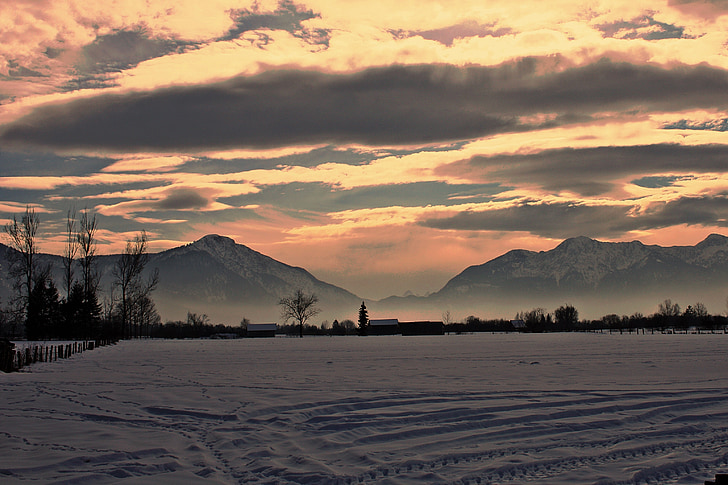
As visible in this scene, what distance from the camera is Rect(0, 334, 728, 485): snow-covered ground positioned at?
35.1ft

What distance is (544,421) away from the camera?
14695 millimetres

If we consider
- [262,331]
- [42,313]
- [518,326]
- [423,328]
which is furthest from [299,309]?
[518,326]

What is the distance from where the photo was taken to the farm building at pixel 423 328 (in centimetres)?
15661

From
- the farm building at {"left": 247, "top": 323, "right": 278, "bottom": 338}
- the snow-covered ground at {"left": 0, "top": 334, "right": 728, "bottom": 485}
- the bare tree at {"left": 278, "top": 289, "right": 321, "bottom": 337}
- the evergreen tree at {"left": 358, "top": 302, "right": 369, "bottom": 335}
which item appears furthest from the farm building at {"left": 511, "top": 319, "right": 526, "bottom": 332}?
the snow-covered ground at {"left": 0, "top": 334, "right": 728, "bottom": 485}

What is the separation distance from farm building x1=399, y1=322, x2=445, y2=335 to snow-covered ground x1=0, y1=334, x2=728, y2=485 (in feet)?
438

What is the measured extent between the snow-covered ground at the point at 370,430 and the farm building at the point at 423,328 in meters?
133

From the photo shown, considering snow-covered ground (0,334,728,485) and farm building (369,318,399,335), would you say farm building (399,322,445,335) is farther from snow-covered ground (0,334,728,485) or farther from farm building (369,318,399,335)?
snow-covered ground (0,334,728,485)

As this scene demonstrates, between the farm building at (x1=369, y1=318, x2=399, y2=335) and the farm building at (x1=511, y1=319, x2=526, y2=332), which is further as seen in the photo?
the farm building at (x1=511, y1=319, x2=526, y2=332)

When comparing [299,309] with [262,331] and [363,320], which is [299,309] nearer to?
[363,320]

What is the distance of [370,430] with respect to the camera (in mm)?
14023

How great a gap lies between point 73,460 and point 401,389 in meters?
11.3

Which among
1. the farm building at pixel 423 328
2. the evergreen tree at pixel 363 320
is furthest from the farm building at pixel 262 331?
the farm building at pixel 423 328

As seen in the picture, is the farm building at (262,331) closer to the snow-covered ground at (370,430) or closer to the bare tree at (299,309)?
the bare tree at (299,309)

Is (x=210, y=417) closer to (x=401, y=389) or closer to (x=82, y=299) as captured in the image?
(x=401, y=389)
